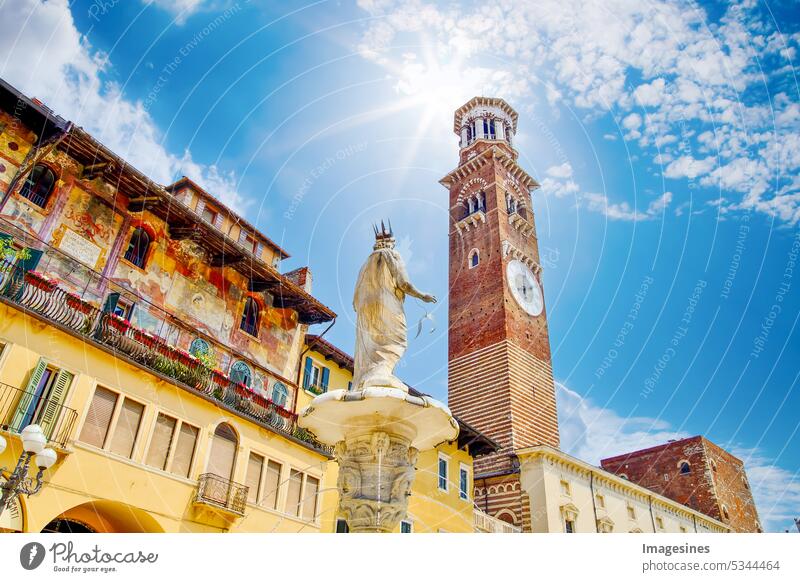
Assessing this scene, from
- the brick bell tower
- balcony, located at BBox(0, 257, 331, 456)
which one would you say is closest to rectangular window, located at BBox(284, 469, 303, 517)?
balcony, located at BBox(0, 257, 331, 456)

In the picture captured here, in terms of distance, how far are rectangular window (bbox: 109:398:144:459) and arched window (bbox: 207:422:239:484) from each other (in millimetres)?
2458

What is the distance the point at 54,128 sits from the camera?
623 inches

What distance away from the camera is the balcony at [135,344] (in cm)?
1397

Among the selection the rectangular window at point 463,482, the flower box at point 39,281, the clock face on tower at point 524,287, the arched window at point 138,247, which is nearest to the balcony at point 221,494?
the flower box at point 39,281

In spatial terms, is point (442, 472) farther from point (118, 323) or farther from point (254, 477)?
point (118, 323)

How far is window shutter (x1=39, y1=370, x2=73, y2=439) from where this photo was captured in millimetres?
13359

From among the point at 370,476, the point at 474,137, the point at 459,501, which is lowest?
the point at 370,476

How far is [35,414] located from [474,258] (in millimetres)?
32363

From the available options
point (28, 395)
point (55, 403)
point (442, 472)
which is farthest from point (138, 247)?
point (442, 472)

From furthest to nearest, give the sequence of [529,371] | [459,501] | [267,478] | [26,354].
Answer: [529,371], [459,501], [267,478], [26,354]

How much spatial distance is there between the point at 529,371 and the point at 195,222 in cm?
2412

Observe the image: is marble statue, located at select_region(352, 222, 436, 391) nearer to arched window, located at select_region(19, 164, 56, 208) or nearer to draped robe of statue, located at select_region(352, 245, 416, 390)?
draped robe of statue, located at select_region(352, 245, 416, 390)
